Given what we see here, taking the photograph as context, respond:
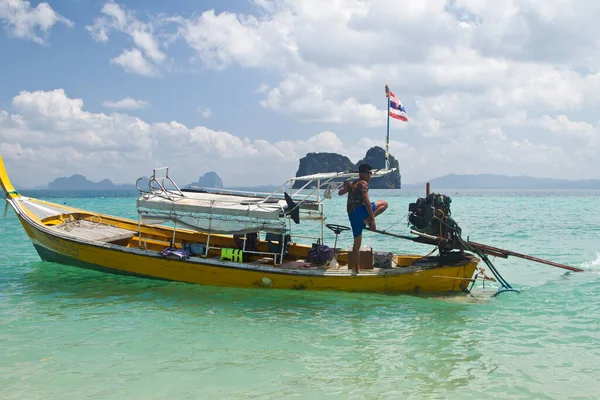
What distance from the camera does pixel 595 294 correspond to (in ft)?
37.6

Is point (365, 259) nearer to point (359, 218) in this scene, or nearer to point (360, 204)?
point (359, 218)

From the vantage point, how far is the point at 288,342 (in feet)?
25.8

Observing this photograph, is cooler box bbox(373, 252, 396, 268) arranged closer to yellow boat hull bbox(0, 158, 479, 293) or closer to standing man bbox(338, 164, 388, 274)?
yellow boat hull bbox(0, 158, 479, 293)

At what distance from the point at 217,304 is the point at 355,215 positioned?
12.0 ft

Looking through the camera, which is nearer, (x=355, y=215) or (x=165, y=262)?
(x=355, y=215)

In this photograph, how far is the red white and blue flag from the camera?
37.9 feet

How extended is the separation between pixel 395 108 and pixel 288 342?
6642 millimetres

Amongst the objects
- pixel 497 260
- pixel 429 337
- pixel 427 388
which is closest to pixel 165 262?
pixel 429 337

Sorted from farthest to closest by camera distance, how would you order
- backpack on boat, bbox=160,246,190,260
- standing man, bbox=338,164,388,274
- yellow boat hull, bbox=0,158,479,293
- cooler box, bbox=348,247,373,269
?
backpack on boat, bbox=160,246,190,260 < cooler box, bbox=348,247,373,269 < yellow boat hull, bbox=0,158,479,293 < standing man, bbox=338,164,388,274

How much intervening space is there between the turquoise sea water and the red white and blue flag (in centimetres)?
453

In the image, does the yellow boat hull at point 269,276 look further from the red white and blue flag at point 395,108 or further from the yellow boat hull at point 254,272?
the red white and blue flag at point 395,108

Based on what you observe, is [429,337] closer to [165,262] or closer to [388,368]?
[388,368]

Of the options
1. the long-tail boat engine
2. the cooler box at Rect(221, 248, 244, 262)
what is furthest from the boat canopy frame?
the long-tail boat engine

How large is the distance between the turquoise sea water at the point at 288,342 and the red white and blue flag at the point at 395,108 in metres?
4.53
